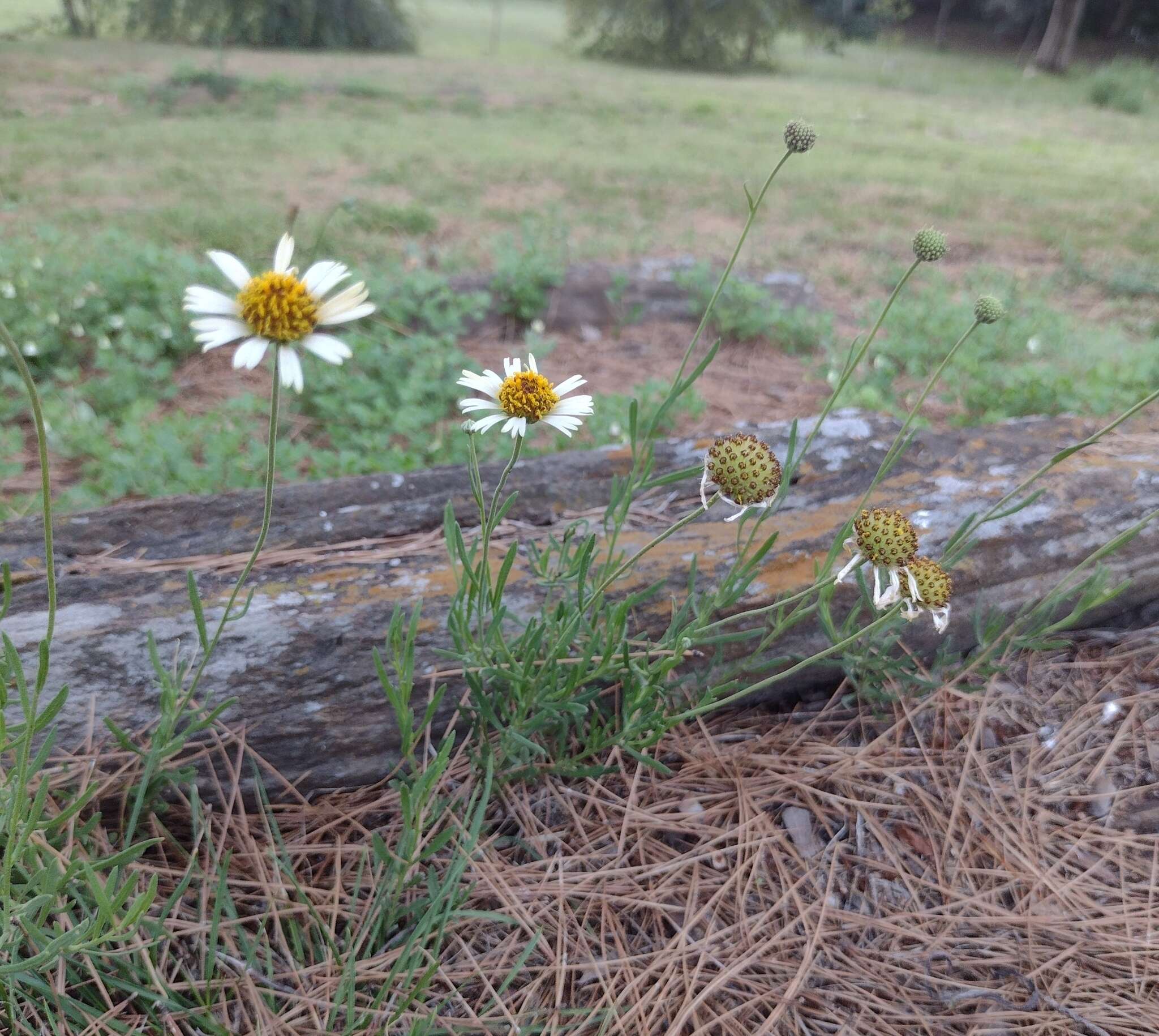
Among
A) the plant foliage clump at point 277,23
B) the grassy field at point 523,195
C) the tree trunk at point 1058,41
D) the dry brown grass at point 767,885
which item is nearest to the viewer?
the dry brown grass at point 767,885

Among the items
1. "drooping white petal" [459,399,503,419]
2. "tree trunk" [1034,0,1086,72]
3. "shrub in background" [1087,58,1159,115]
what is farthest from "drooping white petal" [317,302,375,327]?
"tree trunk" [1034,0,1086,72]

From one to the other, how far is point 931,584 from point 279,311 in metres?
0.86

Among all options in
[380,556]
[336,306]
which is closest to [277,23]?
[380,556]

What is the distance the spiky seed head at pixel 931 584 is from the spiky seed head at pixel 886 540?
0.08 feet

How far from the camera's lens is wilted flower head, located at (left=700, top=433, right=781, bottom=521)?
1.07 metres

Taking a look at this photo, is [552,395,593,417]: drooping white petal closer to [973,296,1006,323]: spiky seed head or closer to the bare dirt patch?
[973,296,1006,323]: spiky seed head

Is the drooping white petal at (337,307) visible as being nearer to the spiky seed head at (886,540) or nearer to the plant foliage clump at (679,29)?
the spiky seed head at (886,540)

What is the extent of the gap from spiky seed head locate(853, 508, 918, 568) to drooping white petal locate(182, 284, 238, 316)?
2.63 ft

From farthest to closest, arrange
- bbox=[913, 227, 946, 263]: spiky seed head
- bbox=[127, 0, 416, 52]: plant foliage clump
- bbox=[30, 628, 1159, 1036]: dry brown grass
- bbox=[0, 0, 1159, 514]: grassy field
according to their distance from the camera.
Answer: bbox=[127, 0, 416, 52]: plant foliage clump
bbox=[0, 0, 1159, 514]: grassy field
bbox=[913, 227, 946, 263]: spiky seed head
bbox=[30, 628, 1159, 1036]: dry brown grass

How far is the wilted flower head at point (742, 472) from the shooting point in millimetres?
1072

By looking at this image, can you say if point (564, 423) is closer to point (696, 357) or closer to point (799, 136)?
point (799, 136)

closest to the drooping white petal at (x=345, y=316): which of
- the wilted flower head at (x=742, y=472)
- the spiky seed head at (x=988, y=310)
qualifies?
the wilted flower head at (x=742, y=472)

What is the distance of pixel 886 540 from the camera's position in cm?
107

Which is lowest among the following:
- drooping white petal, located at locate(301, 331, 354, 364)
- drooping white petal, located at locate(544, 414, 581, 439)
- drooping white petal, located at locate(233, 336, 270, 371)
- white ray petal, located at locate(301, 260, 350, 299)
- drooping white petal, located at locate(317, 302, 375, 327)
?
drooping white petal, located at locate(544, 414, 581, 439)
